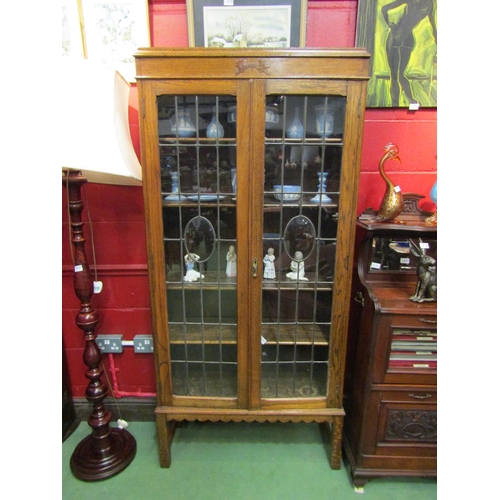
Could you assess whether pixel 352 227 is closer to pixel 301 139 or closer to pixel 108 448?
pixel 301 139

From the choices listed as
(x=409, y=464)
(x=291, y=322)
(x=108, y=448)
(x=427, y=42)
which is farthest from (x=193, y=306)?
(x=427, y=42)

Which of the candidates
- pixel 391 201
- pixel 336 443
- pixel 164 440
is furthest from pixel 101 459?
pixel 391 201

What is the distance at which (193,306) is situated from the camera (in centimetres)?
144

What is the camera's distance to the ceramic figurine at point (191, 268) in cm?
139

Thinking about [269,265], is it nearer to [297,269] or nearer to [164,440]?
[297,269]

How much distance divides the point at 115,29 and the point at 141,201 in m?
0.85

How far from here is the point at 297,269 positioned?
4.60 feet

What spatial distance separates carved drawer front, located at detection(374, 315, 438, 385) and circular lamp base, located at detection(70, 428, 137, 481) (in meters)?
1.35

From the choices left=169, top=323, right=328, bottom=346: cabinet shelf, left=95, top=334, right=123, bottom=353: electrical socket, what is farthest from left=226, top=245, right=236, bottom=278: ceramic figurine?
left=95, top=334, right=123, bottom=353: electrical socket

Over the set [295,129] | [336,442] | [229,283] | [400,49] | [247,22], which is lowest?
[336,442]

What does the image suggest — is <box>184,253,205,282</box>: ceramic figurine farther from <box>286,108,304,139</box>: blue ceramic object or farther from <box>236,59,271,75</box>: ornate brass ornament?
<box>236,59,271,75</box>: ornate brass ornament
